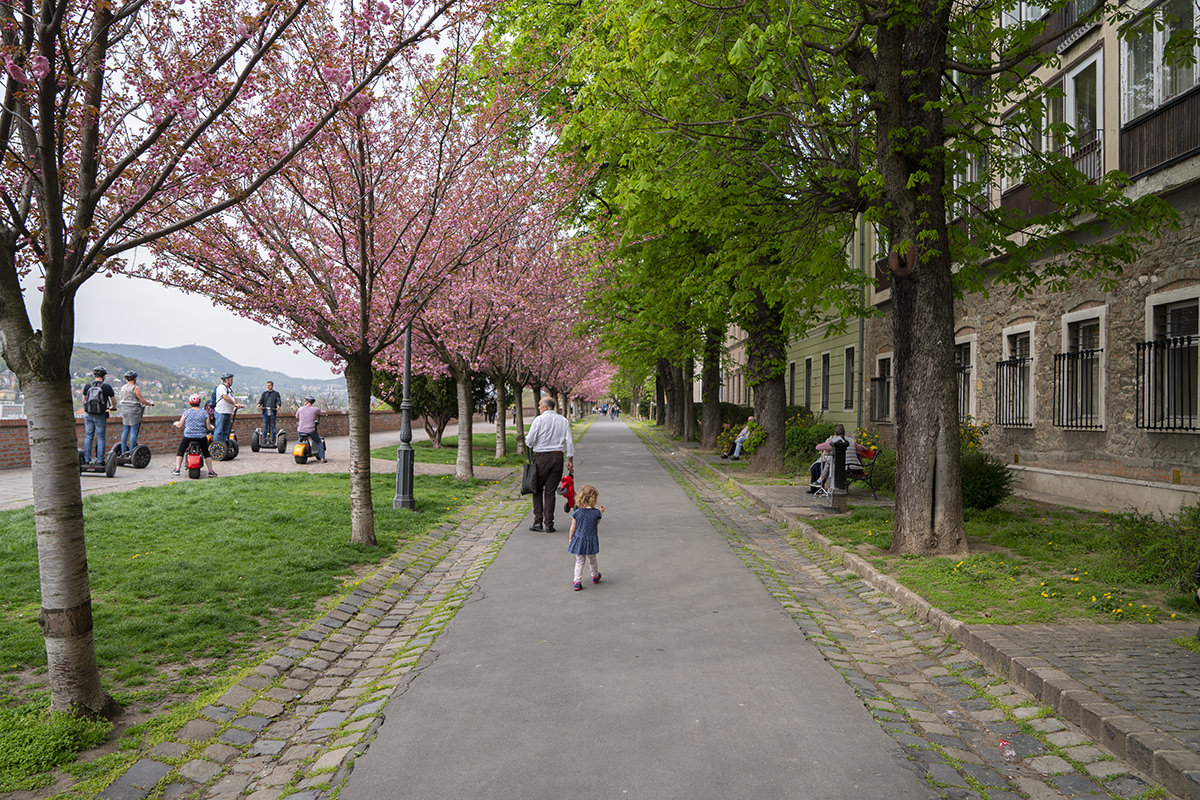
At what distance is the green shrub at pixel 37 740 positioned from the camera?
359cm

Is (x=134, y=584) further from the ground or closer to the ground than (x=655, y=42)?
closer to the ground

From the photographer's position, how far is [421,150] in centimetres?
961

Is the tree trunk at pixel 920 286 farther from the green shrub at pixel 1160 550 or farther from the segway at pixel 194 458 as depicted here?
the segway at pixel 194 458

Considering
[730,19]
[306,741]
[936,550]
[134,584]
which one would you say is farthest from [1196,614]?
[134,584]

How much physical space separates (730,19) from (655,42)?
84cm

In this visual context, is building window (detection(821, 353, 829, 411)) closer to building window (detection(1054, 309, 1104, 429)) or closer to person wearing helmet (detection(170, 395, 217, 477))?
building window (detection(1054, 309, 1104, 429))

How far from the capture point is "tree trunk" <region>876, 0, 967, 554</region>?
8734 millimetres

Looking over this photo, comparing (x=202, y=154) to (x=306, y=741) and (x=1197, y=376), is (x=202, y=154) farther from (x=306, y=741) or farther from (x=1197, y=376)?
(x=1197, y=376)

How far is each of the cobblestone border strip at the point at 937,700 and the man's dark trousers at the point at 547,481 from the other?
10.7ft

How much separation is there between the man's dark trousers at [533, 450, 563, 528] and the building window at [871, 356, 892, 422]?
533 inches

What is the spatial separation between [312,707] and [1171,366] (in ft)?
40.7

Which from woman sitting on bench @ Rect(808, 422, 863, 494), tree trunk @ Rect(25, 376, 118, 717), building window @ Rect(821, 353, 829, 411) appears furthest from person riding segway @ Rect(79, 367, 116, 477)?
building window @ Rect(821, 353, 829, 411)

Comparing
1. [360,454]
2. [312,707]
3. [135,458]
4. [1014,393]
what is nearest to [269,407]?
[135,458]

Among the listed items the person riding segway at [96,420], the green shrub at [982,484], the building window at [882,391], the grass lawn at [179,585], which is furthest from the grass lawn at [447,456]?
the green shrub at [982,484]
